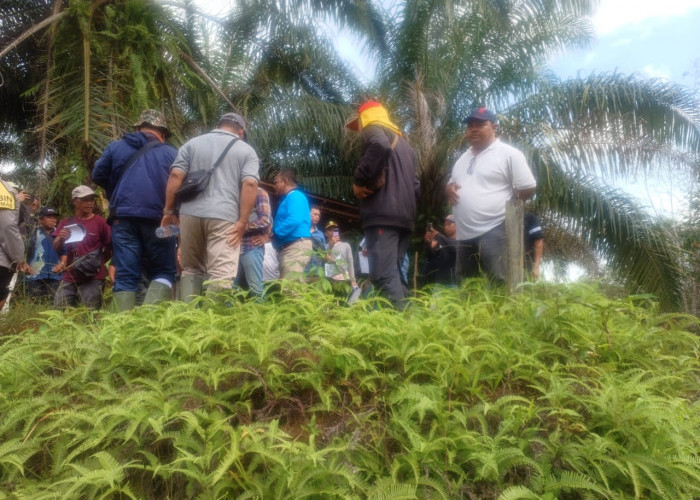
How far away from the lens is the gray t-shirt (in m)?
4.49

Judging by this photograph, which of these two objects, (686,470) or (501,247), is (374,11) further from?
(686,470)

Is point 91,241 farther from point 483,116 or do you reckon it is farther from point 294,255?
point 483,116

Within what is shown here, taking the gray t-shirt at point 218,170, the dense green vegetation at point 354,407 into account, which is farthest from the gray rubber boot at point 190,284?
the dense green vegetation at point 354,407

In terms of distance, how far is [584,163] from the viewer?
9.76 metres

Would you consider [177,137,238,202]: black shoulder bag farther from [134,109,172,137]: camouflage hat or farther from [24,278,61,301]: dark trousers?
[24,278,61,301]: dark trousers

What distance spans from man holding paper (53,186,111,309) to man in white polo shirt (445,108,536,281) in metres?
3.20

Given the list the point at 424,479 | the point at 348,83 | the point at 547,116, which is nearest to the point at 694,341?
the point at 424,479

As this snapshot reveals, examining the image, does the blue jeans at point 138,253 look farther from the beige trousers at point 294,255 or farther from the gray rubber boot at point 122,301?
the beige trousers at point 294,255

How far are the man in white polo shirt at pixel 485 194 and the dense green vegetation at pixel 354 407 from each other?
41.5 inches

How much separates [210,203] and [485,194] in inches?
81.7

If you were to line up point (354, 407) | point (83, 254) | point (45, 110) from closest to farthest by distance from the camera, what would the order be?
point (354, 407) → point (83, 254) → point (45, 110)

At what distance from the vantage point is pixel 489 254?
4.62m

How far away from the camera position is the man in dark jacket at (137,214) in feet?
15.3

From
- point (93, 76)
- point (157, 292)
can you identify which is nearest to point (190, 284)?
point (157, 292)
